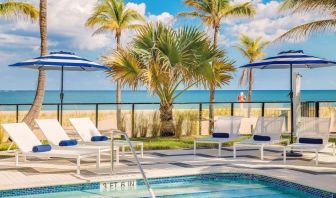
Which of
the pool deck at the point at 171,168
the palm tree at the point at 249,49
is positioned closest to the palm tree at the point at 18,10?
the pool deck at the point at 171,168

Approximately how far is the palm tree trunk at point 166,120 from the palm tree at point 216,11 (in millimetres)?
8397

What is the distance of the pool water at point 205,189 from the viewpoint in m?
7.70

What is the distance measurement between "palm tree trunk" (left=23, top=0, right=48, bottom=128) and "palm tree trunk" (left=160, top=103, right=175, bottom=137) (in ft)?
11.6

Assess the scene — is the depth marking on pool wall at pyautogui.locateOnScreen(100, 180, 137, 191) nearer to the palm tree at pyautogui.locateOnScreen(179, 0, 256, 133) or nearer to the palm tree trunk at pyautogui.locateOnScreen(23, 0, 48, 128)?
the palm tree trunk at pyautogui.locateOnScreen(23, 0, 48, 128)

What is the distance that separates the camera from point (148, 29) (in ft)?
47.0

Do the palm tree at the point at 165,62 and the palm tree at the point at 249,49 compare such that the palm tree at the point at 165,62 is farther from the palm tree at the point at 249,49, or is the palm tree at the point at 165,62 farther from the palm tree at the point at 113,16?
the palm tree at the point at 249,49

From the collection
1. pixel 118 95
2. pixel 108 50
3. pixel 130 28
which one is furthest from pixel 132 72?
pixel 130 28

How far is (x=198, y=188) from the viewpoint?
8250 mm

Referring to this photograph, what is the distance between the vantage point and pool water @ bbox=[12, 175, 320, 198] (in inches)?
303

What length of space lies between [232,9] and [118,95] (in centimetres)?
805

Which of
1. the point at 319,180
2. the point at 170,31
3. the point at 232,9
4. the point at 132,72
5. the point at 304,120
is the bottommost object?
the point at 319,180

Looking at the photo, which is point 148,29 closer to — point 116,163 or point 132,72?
point 132,72

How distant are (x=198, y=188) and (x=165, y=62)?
19.9ft

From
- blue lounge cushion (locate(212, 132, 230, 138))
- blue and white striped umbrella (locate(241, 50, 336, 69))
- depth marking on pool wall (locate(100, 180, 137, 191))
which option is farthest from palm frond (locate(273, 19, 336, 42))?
depth marking on pool wall (locate(100, 180, 137, 191))
